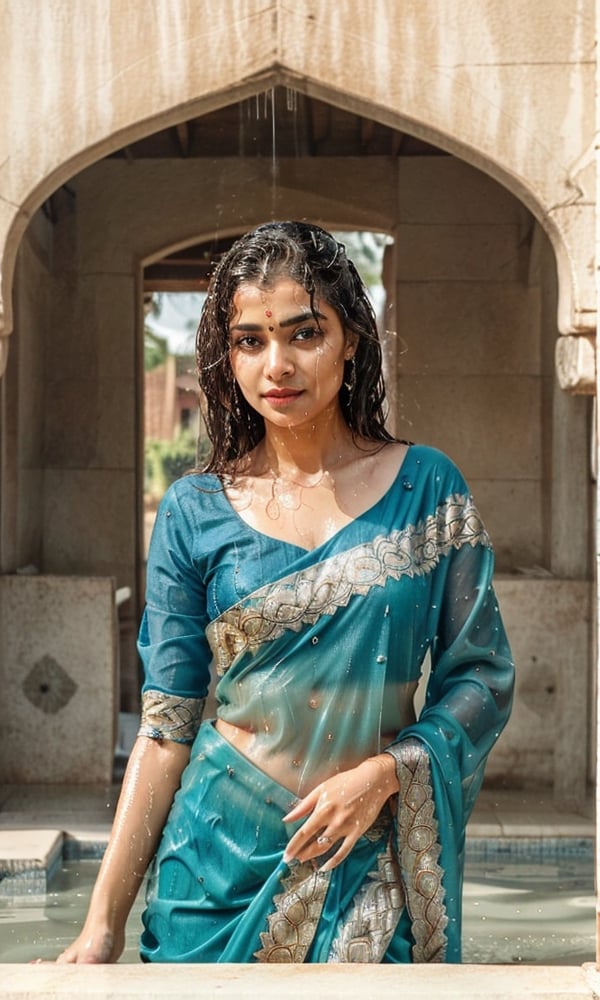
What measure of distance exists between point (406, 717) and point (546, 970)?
0.37 meters

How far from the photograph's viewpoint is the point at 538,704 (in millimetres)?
7137

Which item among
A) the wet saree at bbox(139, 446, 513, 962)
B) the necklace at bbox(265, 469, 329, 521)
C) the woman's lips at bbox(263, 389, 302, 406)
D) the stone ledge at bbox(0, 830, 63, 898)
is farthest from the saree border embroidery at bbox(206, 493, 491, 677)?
the stone ledge at bbox(0, 830, 63, 898)

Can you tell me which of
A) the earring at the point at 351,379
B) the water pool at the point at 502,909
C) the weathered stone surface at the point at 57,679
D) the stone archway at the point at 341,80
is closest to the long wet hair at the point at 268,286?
the earring at the point at 351,379

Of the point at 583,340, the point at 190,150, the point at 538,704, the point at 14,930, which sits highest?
the point at 190,150

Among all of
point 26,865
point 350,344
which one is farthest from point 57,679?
point 350,344

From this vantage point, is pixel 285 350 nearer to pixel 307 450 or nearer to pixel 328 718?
pixel 307 450

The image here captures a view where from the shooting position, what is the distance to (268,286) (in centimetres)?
200

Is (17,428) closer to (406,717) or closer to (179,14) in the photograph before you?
(179,14)

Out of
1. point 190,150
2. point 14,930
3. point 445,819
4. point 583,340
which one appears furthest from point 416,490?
point 190,150

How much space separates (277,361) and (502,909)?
3866 millimetres

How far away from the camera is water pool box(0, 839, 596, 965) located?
479 centimetres

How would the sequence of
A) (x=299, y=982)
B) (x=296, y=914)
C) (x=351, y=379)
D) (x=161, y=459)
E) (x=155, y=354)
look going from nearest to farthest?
(x=299, y=982), (x=296, y=914), (x=351, y=379), (x=161, y=459), (x=155, y=354)

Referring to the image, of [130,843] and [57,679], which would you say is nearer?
[130,843]

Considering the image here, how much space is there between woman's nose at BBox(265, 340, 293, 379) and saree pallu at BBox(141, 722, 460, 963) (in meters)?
0.50
